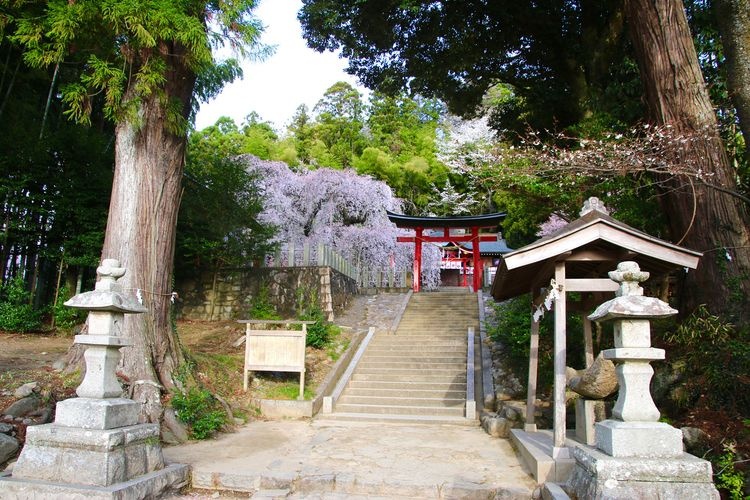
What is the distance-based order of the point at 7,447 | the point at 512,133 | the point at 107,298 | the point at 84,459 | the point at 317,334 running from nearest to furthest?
1. the point at 84,459
2. the point at 107,298
3. the point at 7,447
4. the point at 317,334
5. the point at 512,133

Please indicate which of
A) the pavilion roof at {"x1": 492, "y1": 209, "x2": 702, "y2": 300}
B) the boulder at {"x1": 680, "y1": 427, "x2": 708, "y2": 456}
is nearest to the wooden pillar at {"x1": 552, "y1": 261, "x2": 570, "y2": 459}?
the pavilion roof at {"x1": 492, "y1": 209, "x2": 702, "y2": 300}

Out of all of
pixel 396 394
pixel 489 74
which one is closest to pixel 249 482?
pixel 396 394

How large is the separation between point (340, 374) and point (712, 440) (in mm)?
7027

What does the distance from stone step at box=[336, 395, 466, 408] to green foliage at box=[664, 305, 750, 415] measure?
407 centimetres

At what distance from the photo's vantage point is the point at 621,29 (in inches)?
408

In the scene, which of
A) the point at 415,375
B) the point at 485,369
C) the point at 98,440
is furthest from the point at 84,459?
the point at 485,369

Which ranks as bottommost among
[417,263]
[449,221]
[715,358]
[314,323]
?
[715,358]

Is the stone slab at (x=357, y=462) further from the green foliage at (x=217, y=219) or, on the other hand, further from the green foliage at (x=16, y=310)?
the green foliage at (x=217, y=219)

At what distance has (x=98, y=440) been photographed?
400cm

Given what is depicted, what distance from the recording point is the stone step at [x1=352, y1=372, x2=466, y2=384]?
10.4 metres

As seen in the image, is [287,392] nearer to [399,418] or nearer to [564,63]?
[399,418]

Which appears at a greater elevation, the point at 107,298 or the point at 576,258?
the point at 576,258

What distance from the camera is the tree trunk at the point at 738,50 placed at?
19.7ft

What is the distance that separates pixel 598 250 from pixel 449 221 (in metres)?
13.5
